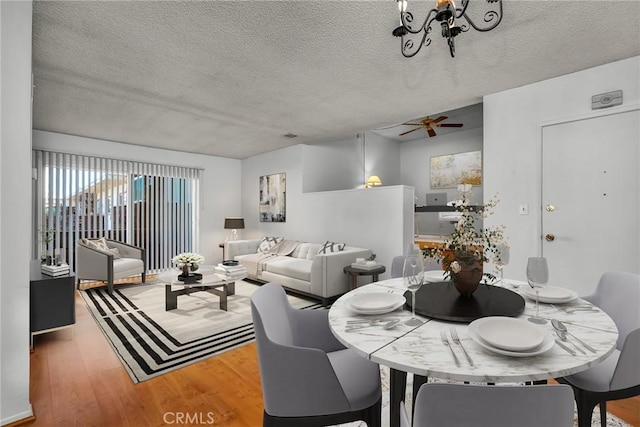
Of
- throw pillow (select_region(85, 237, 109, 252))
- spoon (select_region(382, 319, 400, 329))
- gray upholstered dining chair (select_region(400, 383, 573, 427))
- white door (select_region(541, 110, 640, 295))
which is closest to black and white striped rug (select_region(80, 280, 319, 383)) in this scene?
throw pillow (select_region(85, 237, 109, 252))

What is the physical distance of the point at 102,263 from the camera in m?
4.47

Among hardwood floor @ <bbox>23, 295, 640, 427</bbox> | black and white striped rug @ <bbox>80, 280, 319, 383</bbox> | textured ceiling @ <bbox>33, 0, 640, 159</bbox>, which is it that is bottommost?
hardwood floor @ <bbox>23, 295, 640, 427</bbox>

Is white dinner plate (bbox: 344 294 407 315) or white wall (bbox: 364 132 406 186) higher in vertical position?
white wall (bbox: 364 132 406 186)

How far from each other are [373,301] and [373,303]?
2 cm

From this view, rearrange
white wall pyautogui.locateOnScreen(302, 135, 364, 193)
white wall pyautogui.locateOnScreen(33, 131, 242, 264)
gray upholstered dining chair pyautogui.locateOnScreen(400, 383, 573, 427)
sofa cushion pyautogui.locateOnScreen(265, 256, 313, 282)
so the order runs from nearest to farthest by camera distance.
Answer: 1. gray upholstered dining chair pyautogui.locateOnScreen(400, 383, 573, 427)
2. sofa cushion pyautogui.locateOnScreen(265, 256, 313, 282)
3. white wall pyautogui.locateOnScreen(33, 131, 242, 264)
4. white wall pyautogui.locateOnScreen(302, 135, 364, 193)

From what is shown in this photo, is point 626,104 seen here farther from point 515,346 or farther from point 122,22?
point 122,22

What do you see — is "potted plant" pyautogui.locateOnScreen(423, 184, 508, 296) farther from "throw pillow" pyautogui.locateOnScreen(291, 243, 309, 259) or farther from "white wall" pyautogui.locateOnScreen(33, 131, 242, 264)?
"white wall" pyautogui.locateOnScreen(33, 131, 242, 264)

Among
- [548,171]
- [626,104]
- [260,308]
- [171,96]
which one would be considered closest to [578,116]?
[626,104]

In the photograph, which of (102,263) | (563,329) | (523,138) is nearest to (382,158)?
(523,138)

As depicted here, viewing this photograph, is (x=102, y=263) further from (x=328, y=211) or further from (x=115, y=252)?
(x=328, y=211)

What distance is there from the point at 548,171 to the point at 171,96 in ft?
13.0

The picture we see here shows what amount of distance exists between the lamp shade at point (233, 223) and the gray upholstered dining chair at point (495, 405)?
6057mm

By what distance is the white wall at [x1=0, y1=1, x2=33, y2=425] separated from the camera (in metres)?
1.66

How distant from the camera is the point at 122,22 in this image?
81.0 inches
